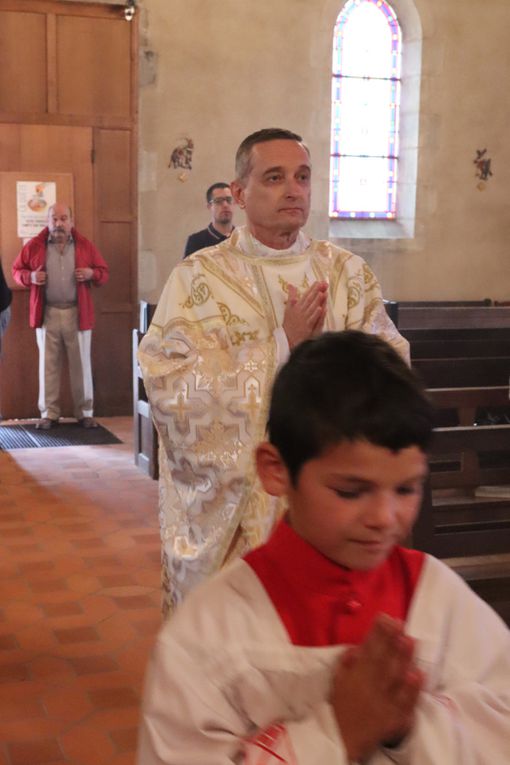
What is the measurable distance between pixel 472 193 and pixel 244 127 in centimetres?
267

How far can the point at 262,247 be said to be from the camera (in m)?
2.93

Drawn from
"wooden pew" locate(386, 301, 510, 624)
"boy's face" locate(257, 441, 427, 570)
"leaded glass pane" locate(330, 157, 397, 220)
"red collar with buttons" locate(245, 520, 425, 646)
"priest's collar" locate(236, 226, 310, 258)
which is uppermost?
"leaded glass pane" locate(330, 157, 397, 220)

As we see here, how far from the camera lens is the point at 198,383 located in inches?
108

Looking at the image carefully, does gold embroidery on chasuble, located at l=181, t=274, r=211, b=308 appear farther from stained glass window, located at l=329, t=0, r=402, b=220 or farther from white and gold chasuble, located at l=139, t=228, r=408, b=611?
stained glass window, located at l=329, t=0, r=402, b=220

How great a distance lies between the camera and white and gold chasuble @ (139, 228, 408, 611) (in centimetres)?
274

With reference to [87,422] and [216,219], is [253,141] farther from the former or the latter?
[87,422]

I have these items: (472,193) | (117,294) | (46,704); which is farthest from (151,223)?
(46,704)

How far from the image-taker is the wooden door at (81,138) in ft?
29.2

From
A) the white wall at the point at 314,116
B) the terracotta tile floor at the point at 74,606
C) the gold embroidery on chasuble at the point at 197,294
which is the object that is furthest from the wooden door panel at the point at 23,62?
the gold embroidery on chasuble at the point at 197,294

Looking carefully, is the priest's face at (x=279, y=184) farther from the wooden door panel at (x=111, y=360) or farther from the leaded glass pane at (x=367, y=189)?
the leaded glass pane at (x=367, y=189)

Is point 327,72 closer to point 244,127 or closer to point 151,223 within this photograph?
point 244,127

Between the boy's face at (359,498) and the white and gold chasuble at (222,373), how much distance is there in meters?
1.39

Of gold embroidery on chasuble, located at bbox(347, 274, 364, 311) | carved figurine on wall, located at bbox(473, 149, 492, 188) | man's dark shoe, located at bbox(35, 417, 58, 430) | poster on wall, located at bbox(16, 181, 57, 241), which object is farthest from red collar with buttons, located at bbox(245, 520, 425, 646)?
carved figurine on wall, located at bbox(473, 149, 492, 188)

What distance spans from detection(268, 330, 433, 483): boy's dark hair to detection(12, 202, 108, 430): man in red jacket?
24.7 ft
